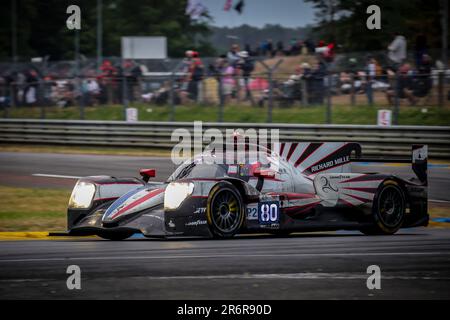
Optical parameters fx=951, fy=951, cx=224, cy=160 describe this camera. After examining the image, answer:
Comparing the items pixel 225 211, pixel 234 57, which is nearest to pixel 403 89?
pixel 234 57

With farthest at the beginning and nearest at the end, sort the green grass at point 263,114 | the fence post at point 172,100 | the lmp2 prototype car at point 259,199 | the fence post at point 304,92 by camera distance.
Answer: the fence post at point 172,100
the fence post at point 304,92
the green grass at point 263,114
the lmp2 prototype car at point 259,199

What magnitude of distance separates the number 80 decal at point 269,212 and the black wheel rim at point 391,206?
1.40 meters

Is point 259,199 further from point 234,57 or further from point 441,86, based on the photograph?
point 234,57

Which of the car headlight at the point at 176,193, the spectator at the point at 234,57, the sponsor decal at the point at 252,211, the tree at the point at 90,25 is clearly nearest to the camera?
the car headlight at the point at 176,193

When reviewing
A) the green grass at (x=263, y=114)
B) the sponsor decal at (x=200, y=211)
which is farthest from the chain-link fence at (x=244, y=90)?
the sponsor decal at (x=200, y=211)

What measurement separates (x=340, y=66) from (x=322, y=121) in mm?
1431

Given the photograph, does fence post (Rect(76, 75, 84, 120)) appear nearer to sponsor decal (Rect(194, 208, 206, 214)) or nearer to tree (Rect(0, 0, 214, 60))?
sponsor decal (Rect(194, 208, 206, 214))

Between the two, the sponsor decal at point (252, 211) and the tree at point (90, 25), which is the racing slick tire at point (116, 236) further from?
the tree at point (90, 25)

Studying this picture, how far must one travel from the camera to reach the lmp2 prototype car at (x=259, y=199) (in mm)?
9891

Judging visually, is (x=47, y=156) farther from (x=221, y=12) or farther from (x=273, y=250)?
(x=221, y=12)

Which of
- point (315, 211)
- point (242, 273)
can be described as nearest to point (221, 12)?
point (315, 211)

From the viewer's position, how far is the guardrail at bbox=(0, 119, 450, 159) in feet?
66.3

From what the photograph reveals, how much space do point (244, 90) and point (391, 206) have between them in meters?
11.7

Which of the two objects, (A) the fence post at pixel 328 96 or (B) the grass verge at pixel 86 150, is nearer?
(A) the fence post at pixel 328 96
